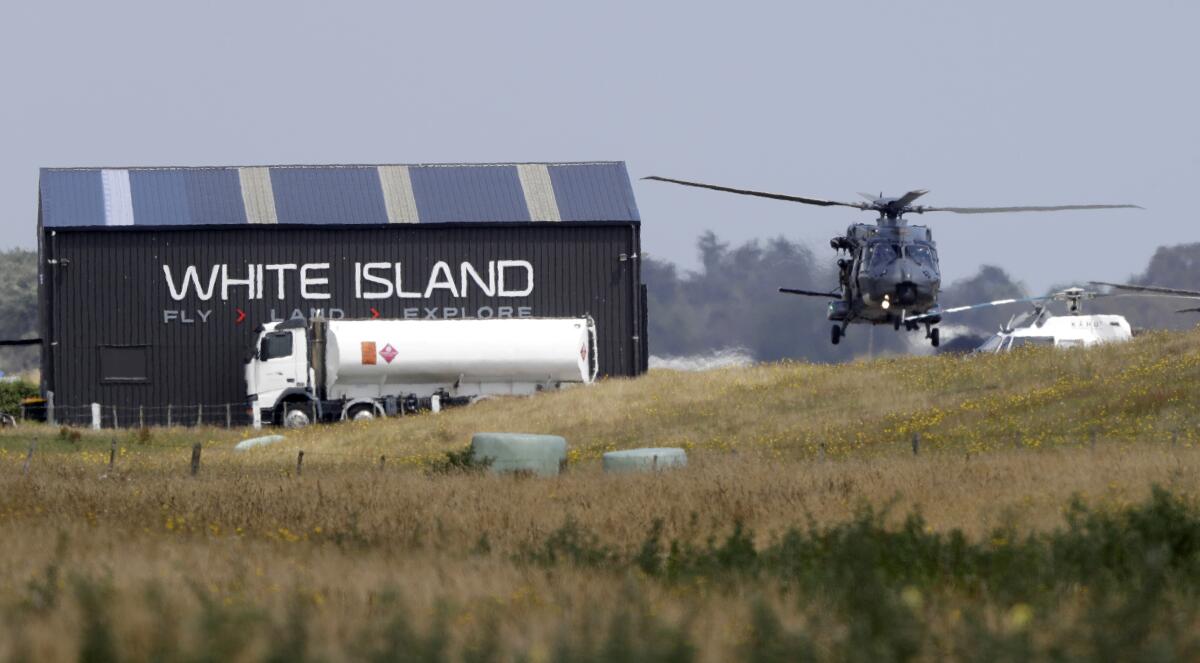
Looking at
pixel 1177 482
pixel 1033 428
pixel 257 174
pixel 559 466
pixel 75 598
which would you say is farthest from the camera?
pixel 257 174

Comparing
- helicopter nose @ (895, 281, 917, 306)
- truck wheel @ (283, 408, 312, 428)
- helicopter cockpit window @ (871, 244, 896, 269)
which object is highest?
helicopter cockpit window @ (871, 244, 896, 269)

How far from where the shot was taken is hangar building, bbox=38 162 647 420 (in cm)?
5278

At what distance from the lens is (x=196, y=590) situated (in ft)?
33.3

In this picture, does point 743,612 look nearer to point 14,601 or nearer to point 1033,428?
point 14,601

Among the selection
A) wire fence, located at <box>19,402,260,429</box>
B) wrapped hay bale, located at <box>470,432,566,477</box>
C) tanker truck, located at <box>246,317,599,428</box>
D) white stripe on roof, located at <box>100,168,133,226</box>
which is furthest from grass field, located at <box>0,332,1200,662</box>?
white stripe on roof, located at <box>100,168,133,226</box>

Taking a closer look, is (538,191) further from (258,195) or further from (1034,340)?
(1034,340)

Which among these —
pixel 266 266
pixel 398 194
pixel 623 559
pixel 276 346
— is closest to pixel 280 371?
pixel 276 346

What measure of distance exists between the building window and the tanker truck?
5.12m

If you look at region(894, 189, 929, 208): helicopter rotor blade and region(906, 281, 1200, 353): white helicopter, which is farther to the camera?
region(906, 281, 1200, 353): white helicopter

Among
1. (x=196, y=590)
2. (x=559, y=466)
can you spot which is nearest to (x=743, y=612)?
(x=196, y=590)

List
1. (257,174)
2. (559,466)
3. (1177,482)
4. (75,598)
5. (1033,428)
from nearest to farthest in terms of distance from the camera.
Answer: (75,598) → (1177,482) → (559,466) → (1033,428) → (257,174)

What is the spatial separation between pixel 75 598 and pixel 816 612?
4219 mm

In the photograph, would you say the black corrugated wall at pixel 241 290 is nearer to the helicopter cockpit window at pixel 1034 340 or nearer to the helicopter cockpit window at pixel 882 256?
the helicopter cockpit window at pixel 1034 340

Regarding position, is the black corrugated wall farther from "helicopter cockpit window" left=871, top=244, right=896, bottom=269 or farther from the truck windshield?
"helicopter cockpit window" left=871, top=244, right=896, bottom=269
